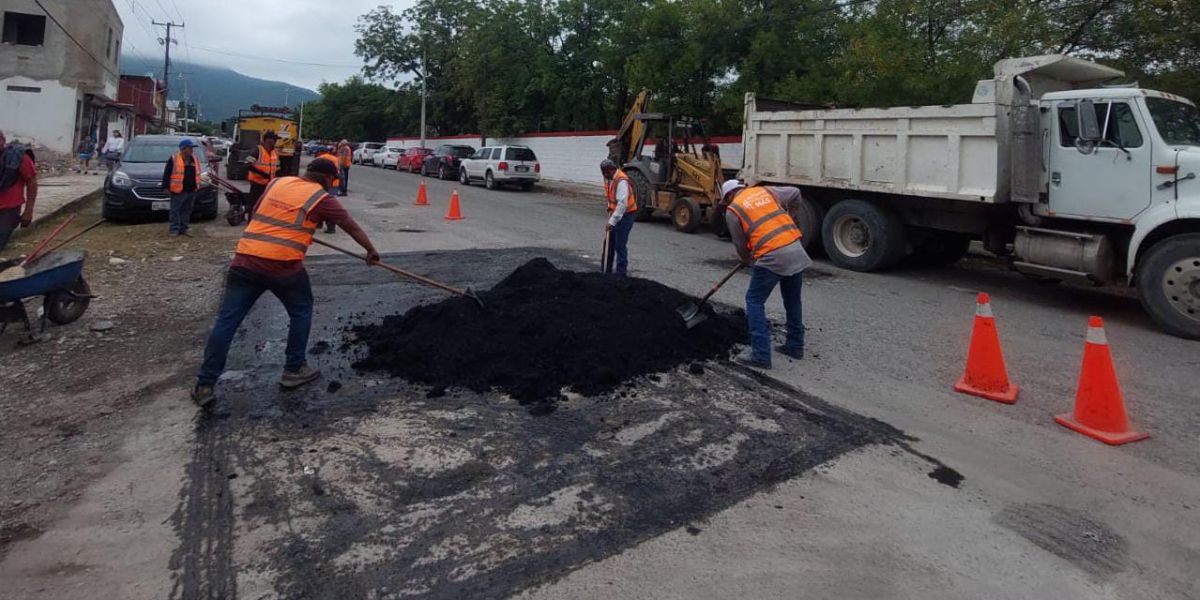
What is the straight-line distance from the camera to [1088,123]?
25.9 ft

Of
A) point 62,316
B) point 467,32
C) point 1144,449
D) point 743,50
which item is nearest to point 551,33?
point 467,32

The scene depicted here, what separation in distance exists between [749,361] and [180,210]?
9.56m

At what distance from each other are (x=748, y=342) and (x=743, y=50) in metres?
14.9

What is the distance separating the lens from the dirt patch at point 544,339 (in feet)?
16.6

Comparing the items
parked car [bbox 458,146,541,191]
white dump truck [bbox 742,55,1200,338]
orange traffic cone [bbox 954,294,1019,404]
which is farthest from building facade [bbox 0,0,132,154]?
orange traffic cone [bbox 954,294,1019,404]

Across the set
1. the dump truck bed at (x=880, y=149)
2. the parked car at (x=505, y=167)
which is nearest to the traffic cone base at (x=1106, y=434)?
the dump truck bed at (x=880, y=149)

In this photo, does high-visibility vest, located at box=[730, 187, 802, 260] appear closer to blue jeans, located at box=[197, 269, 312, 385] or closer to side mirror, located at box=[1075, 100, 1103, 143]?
blue jeans, located at box=[197, 269, 312, 385]

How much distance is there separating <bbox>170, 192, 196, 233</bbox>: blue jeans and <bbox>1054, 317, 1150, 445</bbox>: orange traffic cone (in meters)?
11.5

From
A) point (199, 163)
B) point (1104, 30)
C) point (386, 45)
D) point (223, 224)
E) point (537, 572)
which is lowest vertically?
point (537, 572)

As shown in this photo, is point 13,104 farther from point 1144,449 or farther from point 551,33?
point 1144,449

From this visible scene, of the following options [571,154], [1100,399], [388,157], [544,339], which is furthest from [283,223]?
[388,157]

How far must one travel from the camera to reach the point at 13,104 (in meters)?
28.9

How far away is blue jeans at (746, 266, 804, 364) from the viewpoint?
18.5 ft

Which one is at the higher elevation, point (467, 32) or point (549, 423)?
point (467, 32)
